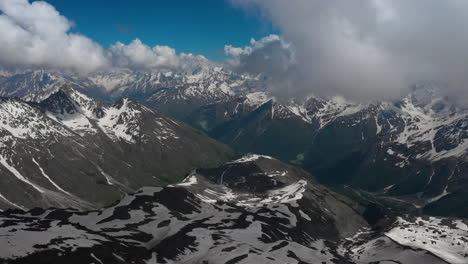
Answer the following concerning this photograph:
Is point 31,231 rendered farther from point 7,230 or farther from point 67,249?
point 67,249

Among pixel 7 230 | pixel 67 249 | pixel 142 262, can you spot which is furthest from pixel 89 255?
pixel 7 230

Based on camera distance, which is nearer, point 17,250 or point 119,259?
point 17,250

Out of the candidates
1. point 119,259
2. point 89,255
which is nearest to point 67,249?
point 89,255

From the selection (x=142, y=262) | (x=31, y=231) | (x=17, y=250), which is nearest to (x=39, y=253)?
(x=17, y=250)

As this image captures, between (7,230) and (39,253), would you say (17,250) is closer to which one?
(39,253)

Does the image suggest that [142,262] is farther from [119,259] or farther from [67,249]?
[67,249]

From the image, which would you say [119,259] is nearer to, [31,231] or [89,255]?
[89,255]

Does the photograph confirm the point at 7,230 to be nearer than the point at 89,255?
No
